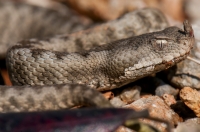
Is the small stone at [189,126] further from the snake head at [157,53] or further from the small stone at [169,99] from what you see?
the snake head at [157,53]

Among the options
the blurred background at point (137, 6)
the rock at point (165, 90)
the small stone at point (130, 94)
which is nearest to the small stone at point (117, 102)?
the small stone at point (130, 94)

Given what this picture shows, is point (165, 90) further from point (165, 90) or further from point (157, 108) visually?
point (157, 108)

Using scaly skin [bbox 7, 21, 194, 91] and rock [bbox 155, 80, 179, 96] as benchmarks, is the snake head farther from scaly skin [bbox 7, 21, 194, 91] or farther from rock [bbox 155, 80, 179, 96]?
rock [bbox 155, 80, 179, 96]

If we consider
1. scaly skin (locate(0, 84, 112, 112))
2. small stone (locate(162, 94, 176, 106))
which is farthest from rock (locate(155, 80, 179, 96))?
scaly skin (locate(0, 84, 112, 112))

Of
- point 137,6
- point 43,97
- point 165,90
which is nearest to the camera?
point 43,97

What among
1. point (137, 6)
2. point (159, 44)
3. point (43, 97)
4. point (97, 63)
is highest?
point (137, 6)

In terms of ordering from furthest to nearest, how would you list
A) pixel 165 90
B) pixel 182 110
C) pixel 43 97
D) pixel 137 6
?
pixel 137 6 → pixel 165 90 → pixel 182 110 → pixel 43 97

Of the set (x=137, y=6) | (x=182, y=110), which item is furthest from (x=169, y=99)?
(x=137, y=6)

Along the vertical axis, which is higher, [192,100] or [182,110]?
[192,100]
